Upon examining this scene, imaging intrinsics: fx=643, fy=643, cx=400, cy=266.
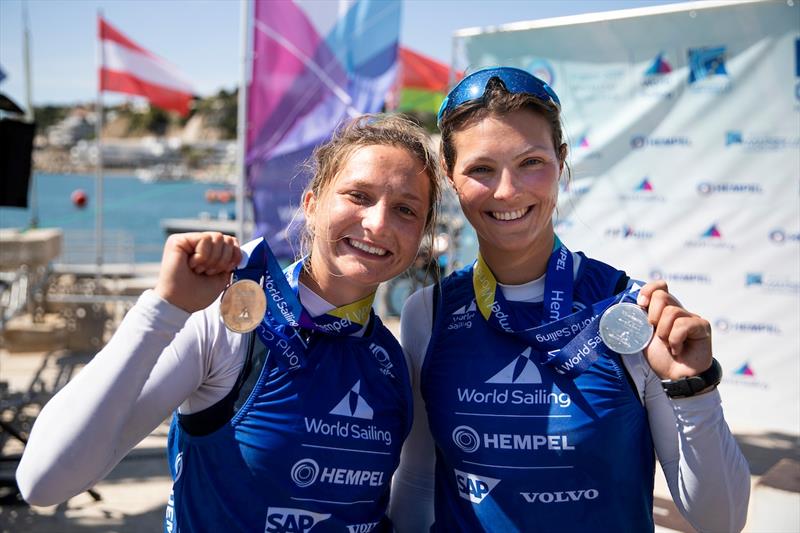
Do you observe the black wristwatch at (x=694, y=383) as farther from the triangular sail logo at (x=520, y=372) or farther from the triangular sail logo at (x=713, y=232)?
the triangular sail logo at (x=713, y=232)

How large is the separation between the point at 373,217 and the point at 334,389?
1.55 ft

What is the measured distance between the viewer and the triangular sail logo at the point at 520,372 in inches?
69.6

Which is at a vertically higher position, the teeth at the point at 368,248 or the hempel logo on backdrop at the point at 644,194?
the hempel logo on backdrop at the point at 644,194

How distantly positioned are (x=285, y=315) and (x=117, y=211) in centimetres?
6830

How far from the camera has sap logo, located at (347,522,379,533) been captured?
1.68 meters

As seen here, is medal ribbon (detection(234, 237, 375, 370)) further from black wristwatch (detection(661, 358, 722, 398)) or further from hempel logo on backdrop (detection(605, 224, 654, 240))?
hempel logo on backdrop (detection(605, 224, 654, 240))

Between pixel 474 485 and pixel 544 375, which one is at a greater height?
pixel 544 375

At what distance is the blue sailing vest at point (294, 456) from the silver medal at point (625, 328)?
0.62 metres

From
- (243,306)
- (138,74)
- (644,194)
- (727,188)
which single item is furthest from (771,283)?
(138,74)

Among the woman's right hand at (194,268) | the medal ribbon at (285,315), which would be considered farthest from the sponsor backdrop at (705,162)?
the woman's right hand at (194,268)

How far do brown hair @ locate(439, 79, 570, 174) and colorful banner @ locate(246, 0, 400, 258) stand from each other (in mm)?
4496

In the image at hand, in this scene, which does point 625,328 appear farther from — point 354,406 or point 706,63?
A: point 706,63

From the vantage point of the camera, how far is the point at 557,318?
1804 millimetres

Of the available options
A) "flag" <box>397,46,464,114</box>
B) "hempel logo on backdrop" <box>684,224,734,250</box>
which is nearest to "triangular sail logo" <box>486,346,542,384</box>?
"hempel logo on backdrop" <box>684,224,734,250</box>
